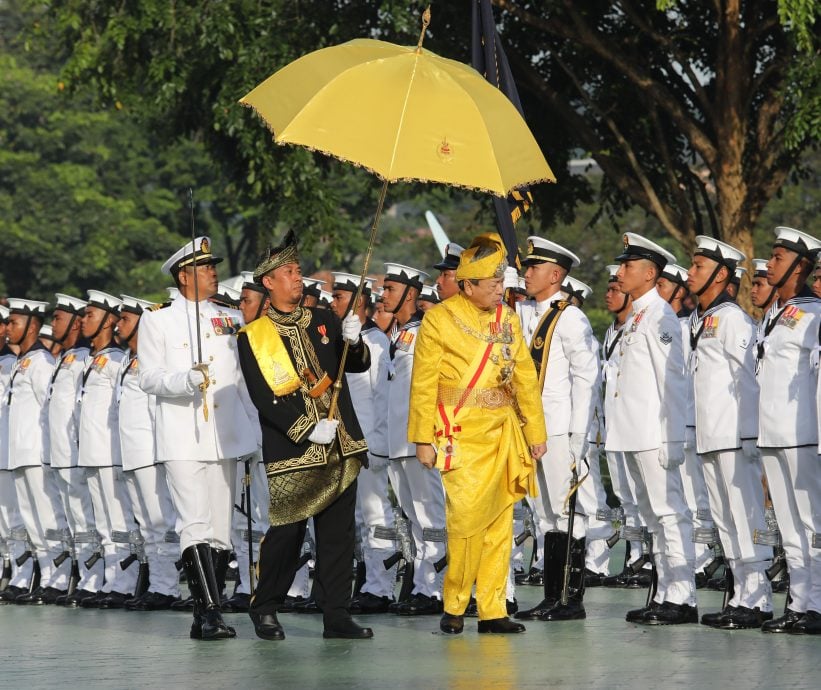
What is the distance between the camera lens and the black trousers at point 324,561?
9367 mm

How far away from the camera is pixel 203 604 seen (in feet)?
31.8

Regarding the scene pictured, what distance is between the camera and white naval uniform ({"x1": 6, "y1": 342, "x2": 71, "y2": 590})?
1366 centimetres

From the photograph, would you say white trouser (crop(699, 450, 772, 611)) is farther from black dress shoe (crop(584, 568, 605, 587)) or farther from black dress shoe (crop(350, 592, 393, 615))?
black dress shoe (crop(584, 568, 605, 587))

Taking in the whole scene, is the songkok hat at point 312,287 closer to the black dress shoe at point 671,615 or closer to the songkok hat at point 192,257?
the songkok hat at point 192,257

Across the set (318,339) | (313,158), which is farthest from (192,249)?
(313,158)

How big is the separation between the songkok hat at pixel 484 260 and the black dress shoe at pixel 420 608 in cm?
254

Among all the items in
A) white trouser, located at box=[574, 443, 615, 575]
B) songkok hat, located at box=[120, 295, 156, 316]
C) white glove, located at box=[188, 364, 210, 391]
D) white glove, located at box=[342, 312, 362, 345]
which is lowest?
white trouser, located at box=[574, 443, 615, 575]

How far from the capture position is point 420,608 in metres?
10.9

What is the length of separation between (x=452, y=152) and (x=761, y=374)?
7.90 ft

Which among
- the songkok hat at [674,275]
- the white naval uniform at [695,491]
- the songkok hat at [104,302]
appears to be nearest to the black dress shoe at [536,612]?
the white naval uniform at [695,491]

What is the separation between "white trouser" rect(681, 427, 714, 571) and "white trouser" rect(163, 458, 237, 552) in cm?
406

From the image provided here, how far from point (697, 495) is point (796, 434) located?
3.52 m

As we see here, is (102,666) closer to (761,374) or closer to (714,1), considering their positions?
(761,374)

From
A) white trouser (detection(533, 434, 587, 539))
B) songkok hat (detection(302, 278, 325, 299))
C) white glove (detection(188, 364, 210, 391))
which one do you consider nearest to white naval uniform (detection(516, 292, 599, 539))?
white trouser (detection(533, 434, 587, 539))
